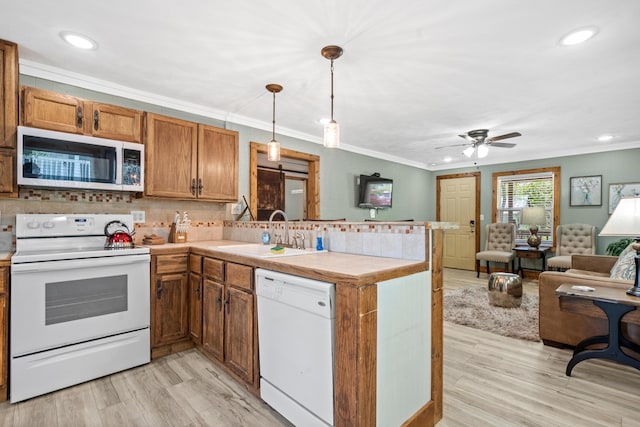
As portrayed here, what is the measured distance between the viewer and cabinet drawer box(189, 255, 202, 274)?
255 centimetres

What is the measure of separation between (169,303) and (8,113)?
1.77 m

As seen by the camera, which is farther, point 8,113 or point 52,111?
point 52,111

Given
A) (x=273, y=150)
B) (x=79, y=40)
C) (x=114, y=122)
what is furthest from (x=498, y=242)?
(x=79, y=40)

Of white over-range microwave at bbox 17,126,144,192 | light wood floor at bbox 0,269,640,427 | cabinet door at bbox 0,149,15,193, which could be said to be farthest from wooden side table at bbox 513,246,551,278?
cabinet door at bbox 0,149,15,193

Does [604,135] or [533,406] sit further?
[604,135]

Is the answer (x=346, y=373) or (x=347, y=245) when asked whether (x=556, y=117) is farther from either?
(x=346, y=373)

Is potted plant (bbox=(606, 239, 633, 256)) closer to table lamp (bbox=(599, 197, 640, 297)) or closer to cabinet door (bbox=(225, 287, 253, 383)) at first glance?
table lamp (bbox=(599, 197, 640, 297))

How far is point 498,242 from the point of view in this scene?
6.04 meters

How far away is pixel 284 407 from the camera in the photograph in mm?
1720

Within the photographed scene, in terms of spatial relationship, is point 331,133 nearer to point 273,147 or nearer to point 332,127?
point 332,127

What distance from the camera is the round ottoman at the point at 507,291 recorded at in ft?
12.6

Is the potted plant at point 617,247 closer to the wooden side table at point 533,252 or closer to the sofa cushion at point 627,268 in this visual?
the wooden side table at point 533,252

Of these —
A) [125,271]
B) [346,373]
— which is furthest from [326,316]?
[125,271]

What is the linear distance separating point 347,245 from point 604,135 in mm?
4854
